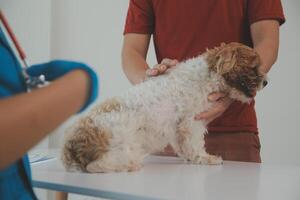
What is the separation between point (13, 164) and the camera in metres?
0.60

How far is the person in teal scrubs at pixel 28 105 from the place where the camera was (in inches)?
17.6

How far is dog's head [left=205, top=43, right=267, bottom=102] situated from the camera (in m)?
1.20


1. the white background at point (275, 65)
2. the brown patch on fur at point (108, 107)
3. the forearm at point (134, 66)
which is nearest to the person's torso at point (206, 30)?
the forearm at point (134, 66)

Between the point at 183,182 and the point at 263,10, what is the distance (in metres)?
0.82

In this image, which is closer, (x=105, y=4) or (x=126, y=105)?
(x=126, y=105)

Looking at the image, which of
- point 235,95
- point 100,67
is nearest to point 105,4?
point 100,67

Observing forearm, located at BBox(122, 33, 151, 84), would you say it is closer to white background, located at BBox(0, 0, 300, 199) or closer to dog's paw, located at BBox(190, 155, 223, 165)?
dog's paw, located at BBox(190, 155, 223, 165)

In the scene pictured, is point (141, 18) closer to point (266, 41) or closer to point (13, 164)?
point (266, 41)

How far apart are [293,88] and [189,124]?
1374 mm

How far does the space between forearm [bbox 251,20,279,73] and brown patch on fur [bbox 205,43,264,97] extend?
20 centimetres

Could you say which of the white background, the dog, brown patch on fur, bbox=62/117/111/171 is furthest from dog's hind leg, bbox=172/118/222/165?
the white background

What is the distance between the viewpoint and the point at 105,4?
2688 mm

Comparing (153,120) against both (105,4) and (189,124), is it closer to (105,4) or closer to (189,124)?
(189,124)

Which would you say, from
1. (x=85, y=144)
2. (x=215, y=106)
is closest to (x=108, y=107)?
(x=85, y=144)
